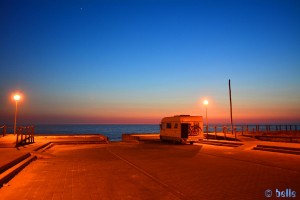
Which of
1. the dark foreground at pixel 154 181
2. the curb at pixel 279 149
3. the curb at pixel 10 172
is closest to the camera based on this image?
the dark foreground at pixel 154 181

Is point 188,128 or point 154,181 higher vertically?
point 188,128

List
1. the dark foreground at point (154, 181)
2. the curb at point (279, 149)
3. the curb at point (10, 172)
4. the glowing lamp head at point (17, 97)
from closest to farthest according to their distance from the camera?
the dark foreground at point (154, 181) → the curb at point (10, 172) → the curb at point (279, 149) → the glowing lamp head at point (17, 97)

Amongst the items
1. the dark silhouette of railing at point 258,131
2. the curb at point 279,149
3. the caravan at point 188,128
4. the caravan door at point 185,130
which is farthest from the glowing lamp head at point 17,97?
the curb at point 279,149

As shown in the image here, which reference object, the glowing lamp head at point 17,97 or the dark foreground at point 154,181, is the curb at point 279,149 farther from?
the glowing lamp head at point 17,97

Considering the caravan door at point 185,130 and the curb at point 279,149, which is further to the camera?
the caravan door at point 185,130

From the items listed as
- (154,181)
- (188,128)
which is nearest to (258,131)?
(188,128)

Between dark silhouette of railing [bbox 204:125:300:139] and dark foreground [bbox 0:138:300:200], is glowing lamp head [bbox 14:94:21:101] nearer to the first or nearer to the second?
dark foreground [bbox 0:138:300:200]

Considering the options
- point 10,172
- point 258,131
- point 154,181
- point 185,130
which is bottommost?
point 154,181

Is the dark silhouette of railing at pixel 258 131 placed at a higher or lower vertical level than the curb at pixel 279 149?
higher

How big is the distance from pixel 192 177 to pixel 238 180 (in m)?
1.52

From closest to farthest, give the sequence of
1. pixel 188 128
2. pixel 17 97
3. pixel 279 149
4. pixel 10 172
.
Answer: pixel 10 172 → pixel 279 149 → pixel 188 128 → pixel 17 97

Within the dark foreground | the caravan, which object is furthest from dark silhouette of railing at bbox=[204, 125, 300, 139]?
the dark foreground

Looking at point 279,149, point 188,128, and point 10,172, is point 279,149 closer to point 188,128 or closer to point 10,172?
point 188,128

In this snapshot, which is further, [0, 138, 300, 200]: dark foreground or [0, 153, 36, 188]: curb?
[0, 153, 36, 188]: curb
